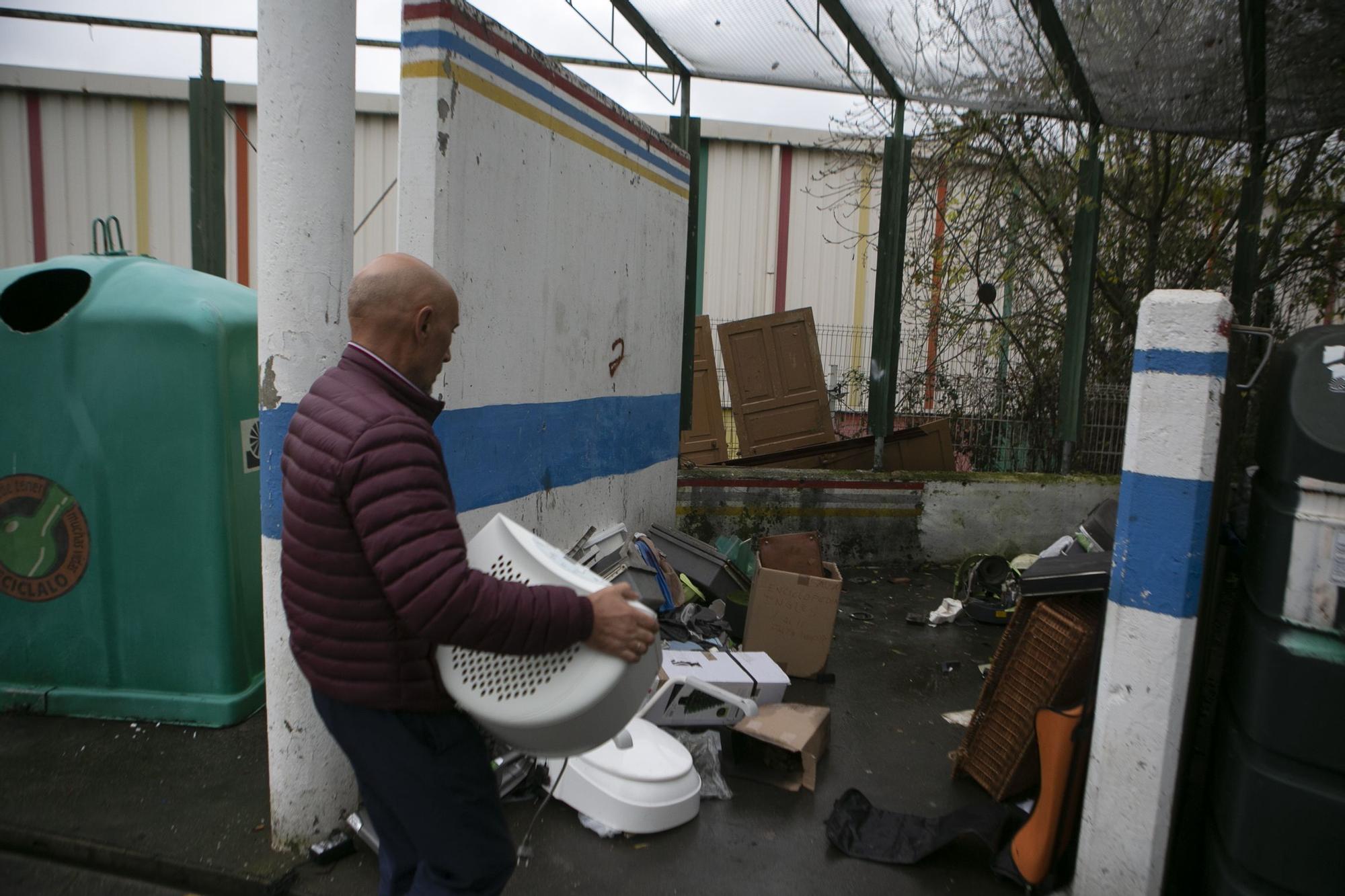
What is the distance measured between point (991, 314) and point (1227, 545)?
6123mm

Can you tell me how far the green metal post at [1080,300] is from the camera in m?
6.87

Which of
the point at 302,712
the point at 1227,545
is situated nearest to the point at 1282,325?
the point at 1227,545

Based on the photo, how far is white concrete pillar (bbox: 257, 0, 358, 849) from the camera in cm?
266

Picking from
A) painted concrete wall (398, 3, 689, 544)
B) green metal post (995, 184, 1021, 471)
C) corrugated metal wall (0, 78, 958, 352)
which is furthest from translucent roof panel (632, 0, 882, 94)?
corrugated metal wall (0, 78, 958, 352)

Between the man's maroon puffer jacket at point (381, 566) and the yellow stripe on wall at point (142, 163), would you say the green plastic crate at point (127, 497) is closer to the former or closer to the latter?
the man's maroon puffer jacket at point (381, 566)

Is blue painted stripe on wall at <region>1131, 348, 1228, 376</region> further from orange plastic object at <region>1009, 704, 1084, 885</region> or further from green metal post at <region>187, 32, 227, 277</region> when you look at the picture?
green metal post at <region>187, 32, 227, 277</region>

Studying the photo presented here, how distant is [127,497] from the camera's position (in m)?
3.60

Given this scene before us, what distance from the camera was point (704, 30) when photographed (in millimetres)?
6145

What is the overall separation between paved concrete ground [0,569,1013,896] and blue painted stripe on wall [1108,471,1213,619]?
1.10 meters

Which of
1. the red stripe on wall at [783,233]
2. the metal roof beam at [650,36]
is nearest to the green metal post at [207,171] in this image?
the metal roof beam at [650,36]

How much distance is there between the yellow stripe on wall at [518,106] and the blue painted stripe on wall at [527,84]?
5 cm

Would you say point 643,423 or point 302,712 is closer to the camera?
point 302,712

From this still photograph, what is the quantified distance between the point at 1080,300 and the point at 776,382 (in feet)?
8.43

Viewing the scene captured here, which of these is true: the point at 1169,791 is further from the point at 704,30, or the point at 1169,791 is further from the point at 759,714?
the point at 704,30
